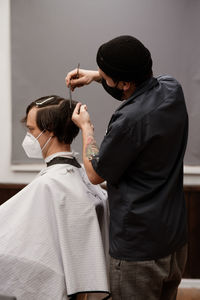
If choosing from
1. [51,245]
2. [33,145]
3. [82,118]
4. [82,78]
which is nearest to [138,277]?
[51,245]

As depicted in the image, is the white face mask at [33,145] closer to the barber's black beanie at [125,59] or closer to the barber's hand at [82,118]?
the barber's hand at [82,118]

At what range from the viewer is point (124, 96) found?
1671mm

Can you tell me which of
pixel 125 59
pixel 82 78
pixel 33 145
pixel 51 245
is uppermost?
pixel 125 59

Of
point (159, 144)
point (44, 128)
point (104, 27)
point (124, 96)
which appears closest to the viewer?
point (159, 144)

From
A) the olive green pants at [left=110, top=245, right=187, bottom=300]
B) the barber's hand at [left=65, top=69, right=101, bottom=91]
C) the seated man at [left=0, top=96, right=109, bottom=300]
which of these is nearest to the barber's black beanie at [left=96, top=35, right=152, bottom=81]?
the barber's hand at [left=65, top=69, right=101, bottom=91]

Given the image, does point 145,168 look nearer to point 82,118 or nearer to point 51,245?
point 82,118

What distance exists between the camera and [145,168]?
155 centimetres

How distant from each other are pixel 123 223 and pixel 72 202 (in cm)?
29

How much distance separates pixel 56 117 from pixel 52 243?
1.84ft

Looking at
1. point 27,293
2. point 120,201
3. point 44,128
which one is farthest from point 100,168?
point 27,293

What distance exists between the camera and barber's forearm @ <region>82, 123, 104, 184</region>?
5.34ft

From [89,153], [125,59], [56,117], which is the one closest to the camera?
Result: [125,59]

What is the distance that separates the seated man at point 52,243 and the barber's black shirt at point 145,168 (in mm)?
187

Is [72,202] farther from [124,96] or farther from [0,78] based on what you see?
[0,78]
